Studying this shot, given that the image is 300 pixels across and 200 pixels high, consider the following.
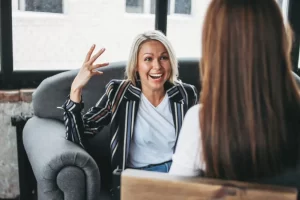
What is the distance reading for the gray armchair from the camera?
1761mm

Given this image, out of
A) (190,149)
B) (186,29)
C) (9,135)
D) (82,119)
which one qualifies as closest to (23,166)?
(9,135)

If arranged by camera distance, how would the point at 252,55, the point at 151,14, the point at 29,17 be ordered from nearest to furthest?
1. the point at 252,55
2. the point at 29,17
3. the point at 151,14

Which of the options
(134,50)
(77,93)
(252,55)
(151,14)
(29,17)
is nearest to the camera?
(252,55)

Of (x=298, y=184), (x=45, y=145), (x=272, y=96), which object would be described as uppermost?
(x=272, y=96)

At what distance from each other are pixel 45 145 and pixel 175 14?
1379mm

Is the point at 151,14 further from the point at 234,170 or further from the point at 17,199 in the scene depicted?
the point at 234,170

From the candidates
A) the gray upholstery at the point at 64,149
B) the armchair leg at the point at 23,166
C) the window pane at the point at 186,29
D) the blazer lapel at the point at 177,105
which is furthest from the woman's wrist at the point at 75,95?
the window pane at the point at 186,29

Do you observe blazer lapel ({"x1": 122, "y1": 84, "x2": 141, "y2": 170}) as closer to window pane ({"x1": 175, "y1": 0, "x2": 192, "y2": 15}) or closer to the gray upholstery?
the gray upholstery

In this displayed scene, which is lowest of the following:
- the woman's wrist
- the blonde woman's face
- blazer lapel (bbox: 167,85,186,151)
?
blazer lapel (bbox: 167,85,186,151)

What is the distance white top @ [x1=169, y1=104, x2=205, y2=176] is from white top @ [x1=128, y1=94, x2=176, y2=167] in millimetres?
869

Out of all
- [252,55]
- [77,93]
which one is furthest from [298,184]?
[77,93]

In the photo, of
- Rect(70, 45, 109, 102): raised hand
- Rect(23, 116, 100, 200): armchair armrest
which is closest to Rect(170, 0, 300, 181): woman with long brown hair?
Rect(23, 116, 100, 200): armchair armrest

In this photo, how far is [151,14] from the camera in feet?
9.33

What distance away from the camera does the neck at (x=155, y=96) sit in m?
2.06
